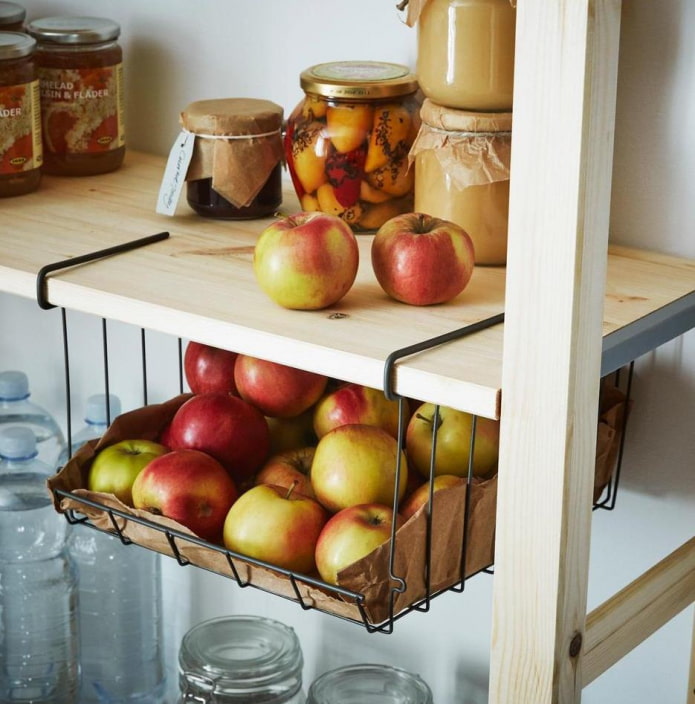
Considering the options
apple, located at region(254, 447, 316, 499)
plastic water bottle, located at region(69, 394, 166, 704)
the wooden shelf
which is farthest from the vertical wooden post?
plastic water bottle, located at region(69, 394, 166, 704)

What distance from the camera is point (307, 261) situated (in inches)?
36.0

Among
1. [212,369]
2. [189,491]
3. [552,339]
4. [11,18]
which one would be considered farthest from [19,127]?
[552,339]

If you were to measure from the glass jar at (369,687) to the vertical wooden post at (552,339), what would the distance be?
62cm

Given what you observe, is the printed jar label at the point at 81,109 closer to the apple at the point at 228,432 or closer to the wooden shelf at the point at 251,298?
the wooden shelf at the point at 251,298

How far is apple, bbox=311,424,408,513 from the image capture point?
3.20 feet

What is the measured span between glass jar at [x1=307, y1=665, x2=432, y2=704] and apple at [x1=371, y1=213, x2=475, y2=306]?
2.17 ft

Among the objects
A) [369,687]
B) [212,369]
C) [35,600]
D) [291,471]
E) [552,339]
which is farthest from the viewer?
[35,600]

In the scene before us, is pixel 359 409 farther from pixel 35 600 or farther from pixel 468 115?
pixel 35 600

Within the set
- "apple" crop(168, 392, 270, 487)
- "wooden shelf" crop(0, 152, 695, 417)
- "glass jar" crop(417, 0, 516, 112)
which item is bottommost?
"apple" crop(168, 392, 270, 487)

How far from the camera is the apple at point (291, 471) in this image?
1.03 m

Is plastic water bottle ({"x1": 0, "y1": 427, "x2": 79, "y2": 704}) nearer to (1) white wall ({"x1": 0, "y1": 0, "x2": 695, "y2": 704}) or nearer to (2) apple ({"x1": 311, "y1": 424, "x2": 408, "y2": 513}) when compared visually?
(1) white wall ({"x1": 0, "y1": 0, "x2": 695, "y2": 704})

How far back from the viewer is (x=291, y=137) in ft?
3.68

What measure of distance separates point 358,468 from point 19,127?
531 millimetres

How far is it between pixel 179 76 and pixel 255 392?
49cm
